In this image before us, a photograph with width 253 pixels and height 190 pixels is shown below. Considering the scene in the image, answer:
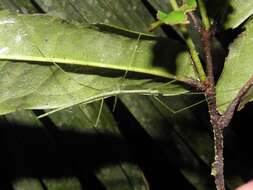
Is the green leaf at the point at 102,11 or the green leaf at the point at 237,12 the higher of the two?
the green leaf at the point at 102,11

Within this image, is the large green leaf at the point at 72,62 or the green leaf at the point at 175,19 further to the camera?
the large green leaf at the point at 72,62

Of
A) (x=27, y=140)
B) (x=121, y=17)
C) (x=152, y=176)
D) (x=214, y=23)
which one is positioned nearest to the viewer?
(x=214, y=23)

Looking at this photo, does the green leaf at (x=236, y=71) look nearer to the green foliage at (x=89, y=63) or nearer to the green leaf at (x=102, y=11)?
the green foliage at (x=89, y=63)

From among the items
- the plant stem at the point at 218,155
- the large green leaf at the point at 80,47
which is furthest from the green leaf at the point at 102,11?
the plant stem at the point at 218,155

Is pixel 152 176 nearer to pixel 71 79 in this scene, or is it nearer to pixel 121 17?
pixel 121 17

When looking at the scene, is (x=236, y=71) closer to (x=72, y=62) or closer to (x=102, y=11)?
(x=72, y=62)

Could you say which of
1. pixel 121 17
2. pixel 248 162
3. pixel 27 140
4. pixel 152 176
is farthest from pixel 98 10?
pixel 152 176
